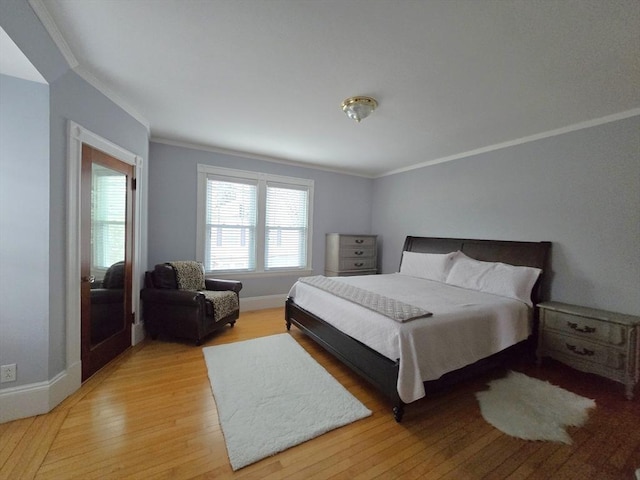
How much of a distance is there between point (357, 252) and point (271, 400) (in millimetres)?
3262

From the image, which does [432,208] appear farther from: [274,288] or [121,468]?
[121,468]

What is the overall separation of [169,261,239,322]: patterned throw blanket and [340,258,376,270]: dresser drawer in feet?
6.77

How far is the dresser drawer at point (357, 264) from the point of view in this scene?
479 centimetres

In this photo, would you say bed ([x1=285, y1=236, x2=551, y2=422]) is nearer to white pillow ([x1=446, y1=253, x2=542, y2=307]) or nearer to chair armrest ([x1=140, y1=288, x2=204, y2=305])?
white pillow ([x1=446, y1=253, x2=542, y2=307])

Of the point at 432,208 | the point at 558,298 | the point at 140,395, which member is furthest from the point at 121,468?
the point at 432,208

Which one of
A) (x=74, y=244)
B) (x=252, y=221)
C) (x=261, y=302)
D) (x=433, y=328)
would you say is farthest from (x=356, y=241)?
(x=74, y=244)

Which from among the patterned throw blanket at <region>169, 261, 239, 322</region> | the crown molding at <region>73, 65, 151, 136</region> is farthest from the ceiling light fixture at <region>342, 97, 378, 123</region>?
the patterned throw blanket at <region>169, 261, 239, 322</region>

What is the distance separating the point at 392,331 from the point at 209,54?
7.84 ft

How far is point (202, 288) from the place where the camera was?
11.8 ft

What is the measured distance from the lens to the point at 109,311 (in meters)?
2.57

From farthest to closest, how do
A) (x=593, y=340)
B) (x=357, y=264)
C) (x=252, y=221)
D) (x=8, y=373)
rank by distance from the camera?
(x=357, y=264) < (x=252, y=221) < (x=593, y=340) < (x=8, y=373)

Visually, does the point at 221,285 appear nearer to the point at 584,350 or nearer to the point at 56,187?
the point at 56,187

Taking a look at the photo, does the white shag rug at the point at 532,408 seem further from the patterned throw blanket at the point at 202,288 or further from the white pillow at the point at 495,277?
the patterned throw blanket at the point at 202,288

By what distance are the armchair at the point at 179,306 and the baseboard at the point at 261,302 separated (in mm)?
925
